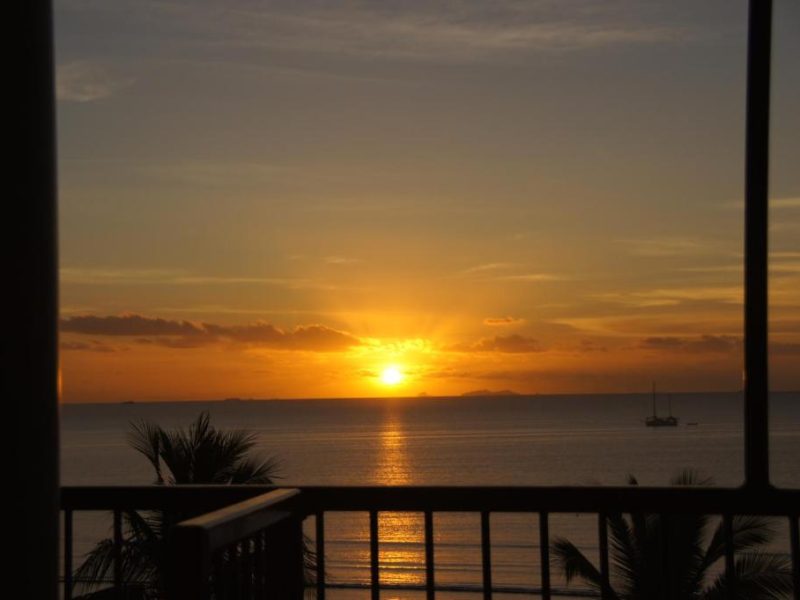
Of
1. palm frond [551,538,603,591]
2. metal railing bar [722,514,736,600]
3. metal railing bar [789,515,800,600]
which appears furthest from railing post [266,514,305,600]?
palm frond [551,538,603,591]

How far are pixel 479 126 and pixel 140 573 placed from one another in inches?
377

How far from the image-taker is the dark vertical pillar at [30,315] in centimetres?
135

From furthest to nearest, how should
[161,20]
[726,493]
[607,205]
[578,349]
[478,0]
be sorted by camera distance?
[578,349], [607,205], [161,20], [478,0], [726,493]

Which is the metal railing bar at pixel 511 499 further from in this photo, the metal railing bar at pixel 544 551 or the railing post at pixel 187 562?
the railing post at pixel 187 562

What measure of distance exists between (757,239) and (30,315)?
74.0 inches

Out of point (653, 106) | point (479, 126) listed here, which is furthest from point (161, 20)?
point (653, 106)

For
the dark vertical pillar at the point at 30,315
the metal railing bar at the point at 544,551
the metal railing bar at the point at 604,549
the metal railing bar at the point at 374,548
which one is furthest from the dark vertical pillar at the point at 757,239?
the dark vertical pillar at the point at 30,315

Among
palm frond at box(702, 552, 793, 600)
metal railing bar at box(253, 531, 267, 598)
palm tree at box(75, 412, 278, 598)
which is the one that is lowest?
palm frond at box(702, 552, 793, 600)

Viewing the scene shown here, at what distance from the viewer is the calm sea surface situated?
3294 cm

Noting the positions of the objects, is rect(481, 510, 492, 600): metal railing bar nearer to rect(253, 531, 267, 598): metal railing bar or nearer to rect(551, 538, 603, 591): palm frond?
rect(253, 531, 267, 598): metal railing bar

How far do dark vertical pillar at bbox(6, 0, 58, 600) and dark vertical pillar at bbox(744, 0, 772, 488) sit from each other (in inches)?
71.5

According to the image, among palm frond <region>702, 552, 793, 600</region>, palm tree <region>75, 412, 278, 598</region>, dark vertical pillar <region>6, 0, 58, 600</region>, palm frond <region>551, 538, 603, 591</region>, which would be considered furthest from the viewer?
palm frond <region>551, 538, 603, 591</region>

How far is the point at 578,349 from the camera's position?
191 ft

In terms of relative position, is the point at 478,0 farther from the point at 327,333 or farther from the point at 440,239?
the point at 327,333
